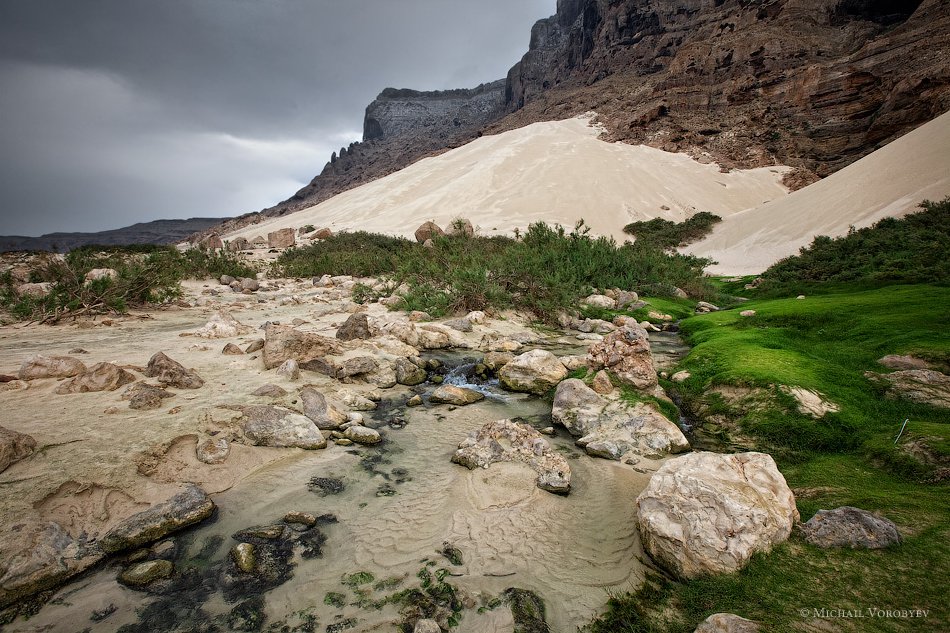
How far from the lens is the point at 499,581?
105 inches

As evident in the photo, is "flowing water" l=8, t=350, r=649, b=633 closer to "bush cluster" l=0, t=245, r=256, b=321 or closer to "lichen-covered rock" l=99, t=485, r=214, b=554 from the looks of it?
"lichen-covered rock" l=99, t=485, r=214, b=554

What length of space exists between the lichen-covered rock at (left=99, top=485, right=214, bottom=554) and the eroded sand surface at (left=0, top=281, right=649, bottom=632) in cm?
12

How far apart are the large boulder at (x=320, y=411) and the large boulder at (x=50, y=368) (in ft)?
9.26

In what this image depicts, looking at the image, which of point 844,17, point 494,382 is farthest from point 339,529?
point 844,17

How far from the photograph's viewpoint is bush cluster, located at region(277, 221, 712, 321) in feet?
34.4

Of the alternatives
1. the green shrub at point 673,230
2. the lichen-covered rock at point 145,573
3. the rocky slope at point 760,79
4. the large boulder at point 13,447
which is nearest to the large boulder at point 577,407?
the lichen-covered rock at point 145,573

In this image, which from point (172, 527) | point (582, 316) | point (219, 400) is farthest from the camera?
point (582, 316)

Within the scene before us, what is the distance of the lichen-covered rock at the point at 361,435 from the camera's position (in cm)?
439

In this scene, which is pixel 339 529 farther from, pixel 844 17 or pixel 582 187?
pixel 844 17

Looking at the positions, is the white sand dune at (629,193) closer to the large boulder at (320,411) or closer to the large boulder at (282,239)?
the large boulder at (282,239)

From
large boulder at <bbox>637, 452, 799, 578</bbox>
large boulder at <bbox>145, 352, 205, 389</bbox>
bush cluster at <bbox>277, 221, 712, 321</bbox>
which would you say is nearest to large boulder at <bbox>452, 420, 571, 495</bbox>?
large boulder at <bbox>637, 452, 799, 578</bbox>

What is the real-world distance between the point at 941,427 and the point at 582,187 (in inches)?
1438

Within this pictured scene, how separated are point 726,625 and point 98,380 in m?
6.36

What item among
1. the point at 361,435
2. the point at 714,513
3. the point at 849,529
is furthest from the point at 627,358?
the point at 361,435
